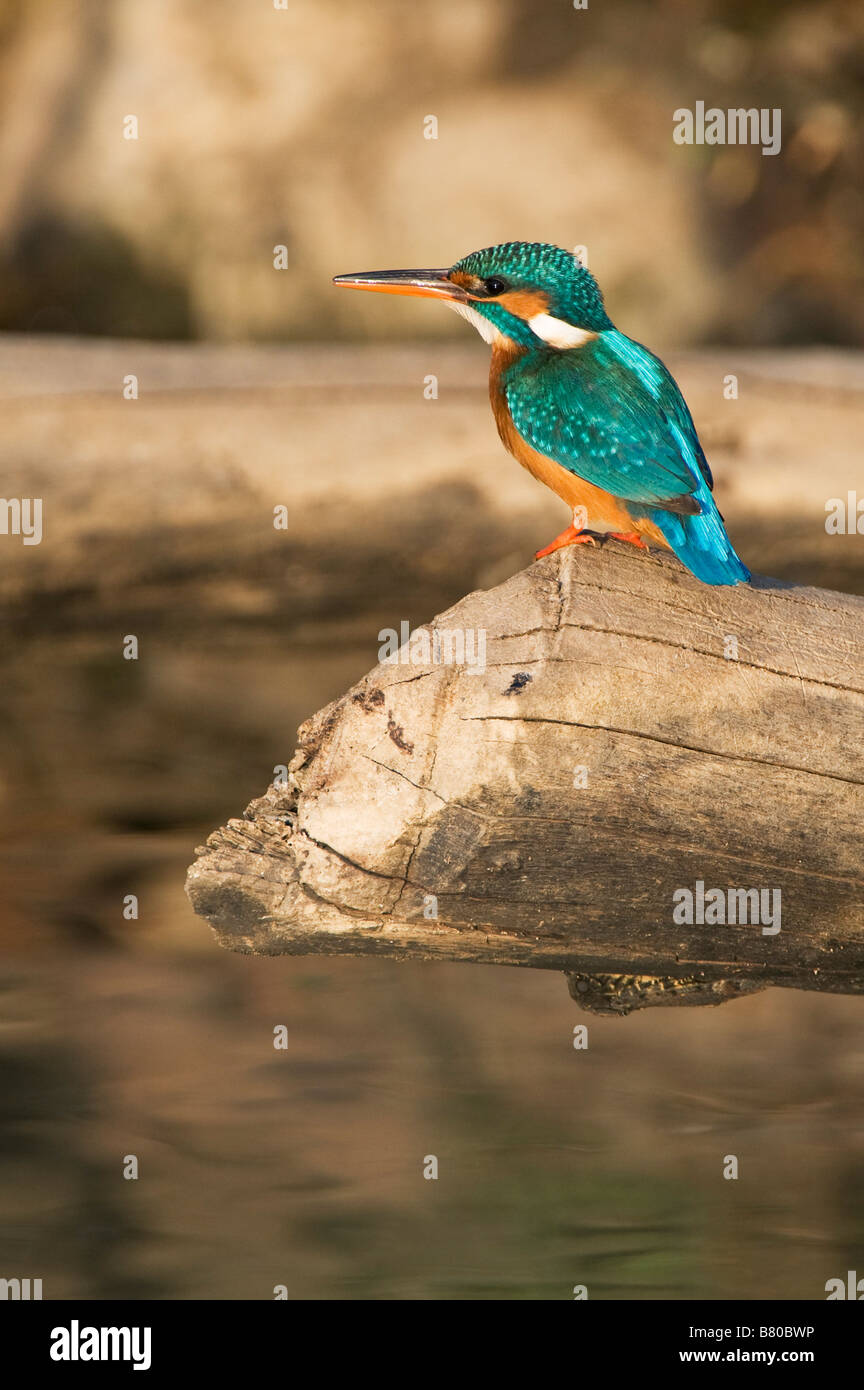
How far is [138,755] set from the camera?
524 centimetres

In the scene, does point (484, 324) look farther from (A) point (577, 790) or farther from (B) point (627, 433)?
(A) point (577, 790)

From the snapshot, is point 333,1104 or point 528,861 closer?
point 528,861

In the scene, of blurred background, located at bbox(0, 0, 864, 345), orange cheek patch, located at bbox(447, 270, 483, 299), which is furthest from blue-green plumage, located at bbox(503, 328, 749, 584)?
blurred background, located at bbox(0, 0, 864, 345)

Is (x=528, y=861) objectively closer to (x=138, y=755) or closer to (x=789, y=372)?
(x=138, y=755)

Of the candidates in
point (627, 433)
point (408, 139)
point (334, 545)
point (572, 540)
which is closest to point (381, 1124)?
point (572, 540)

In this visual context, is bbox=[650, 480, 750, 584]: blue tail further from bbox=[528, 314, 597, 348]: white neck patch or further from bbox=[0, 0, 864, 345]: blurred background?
bbox=[0, 0, 864, 345]: blurred background

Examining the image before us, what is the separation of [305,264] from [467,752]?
4.96 metres

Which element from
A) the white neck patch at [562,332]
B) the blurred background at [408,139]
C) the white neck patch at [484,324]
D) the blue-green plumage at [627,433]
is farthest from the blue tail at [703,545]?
the blurred background at [408,139]

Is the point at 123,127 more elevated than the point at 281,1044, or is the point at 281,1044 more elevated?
the point at 123,127

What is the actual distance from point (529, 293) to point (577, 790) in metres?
0.91

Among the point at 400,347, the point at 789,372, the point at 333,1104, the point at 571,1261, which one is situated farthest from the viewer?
the point at 400,347

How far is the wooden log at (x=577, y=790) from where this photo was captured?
2.35 metres

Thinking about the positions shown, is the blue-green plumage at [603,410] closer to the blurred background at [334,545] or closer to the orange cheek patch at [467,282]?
the orange cheek patch at [467,282]

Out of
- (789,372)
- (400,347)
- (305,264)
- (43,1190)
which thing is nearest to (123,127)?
(305,264)
